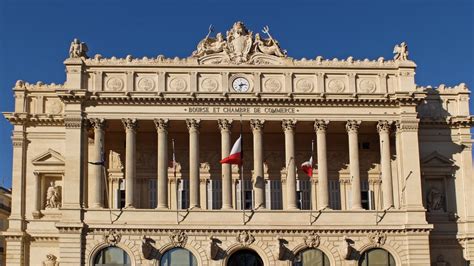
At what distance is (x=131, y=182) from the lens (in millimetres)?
61625

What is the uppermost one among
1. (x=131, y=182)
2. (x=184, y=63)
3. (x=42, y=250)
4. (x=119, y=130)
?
(x=184, y=63)

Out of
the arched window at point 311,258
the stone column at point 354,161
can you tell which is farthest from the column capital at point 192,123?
the arched window at point 311,258

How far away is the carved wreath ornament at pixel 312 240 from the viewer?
60438mm

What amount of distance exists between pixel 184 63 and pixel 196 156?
7088 mm

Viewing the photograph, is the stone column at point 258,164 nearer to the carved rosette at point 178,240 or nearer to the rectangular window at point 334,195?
the carved rosette at point 178,240

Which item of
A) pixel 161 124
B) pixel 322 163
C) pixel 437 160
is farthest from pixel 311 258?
pixel 161 124

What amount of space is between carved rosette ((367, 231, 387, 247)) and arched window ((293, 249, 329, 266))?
3.46 m

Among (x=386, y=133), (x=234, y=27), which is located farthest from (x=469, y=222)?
(x=234, y=27)

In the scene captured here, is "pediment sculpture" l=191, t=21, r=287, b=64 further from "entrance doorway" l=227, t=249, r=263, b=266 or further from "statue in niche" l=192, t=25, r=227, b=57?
"entrance doorway" l=227, t=249, r=263, b=266

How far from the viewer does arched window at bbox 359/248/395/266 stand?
60906mm

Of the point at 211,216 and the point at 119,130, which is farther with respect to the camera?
the point at 119,130

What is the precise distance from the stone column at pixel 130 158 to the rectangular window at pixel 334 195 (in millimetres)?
15163

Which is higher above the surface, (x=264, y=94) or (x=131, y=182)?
(x=264, y=94)

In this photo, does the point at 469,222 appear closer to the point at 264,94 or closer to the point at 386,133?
the point at 386,133
